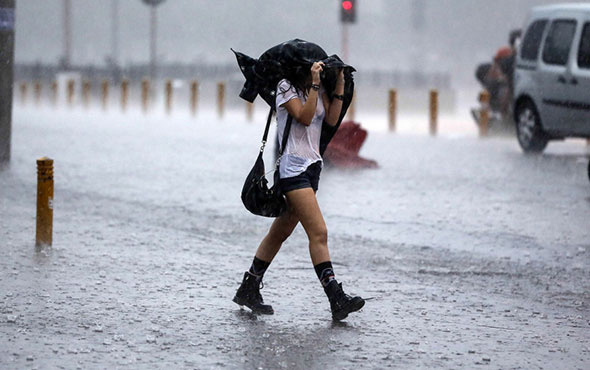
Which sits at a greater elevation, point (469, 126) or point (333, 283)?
point (333, 283)

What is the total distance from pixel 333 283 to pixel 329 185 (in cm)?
718

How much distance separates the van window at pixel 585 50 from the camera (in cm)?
1656

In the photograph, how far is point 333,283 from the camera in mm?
6051

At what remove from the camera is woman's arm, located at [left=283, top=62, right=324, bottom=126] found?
5.86 m

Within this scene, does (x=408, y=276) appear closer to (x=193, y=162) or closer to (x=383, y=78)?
(x=193, y=162)

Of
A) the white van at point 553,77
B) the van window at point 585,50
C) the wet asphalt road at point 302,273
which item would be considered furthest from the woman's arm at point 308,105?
the van window at point 585,50

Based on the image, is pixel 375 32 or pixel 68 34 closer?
pixel 68 34

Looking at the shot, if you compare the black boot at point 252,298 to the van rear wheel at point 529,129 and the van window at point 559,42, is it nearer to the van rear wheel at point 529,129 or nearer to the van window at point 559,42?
the van window at point 559,42

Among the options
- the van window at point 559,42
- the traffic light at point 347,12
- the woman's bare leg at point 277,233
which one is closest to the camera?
the woman's bare leg at point 277,233

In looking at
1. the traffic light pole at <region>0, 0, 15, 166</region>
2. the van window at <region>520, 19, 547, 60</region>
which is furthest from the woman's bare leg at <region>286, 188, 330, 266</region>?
the van window at <region>520, 19, 547, 60</region>

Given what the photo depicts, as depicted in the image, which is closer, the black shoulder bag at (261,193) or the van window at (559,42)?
the black shoulder bag at (261,193)

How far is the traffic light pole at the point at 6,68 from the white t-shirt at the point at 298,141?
878 centimetres

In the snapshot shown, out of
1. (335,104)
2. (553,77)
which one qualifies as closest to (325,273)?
(335,104)

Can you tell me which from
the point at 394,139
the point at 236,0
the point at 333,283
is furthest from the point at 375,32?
the point at 333,283
